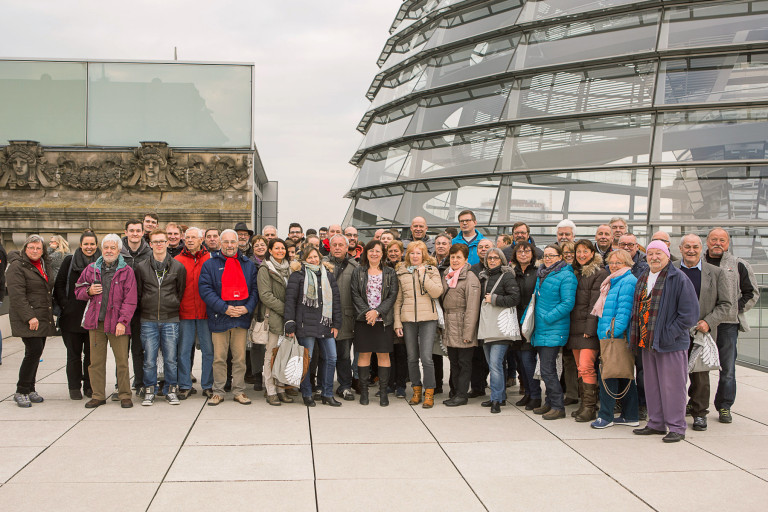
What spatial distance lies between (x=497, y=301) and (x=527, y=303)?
0.47 metres

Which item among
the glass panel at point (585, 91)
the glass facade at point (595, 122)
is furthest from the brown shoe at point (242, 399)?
the glass panel at point (585, 91)

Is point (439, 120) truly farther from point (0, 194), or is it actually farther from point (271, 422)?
point (0, 194)

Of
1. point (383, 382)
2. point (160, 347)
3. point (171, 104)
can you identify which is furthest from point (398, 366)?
point (171, 104)

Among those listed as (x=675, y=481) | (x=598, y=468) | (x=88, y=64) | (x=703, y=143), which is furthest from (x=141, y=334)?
(x=88, y=64)

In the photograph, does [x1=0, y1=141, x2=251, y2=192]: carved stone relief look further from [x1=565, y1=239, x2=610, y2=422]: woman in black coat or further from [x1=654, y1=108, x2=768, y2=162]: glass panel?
[x1=565, y1=239, x2=610, y2=422]: woman in black coat

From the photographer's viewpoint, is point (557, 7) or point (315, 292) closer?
point (315, 292)

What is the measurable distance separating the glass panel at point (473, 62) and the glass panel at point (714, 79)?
3143mm

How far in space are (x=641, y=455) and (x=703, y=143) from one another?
324 inches

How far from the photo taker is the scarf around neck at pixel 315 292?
6996mm

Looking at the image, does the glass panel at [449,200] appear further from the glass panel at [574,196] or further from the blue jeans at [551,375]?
the blue jeans at [551,375]

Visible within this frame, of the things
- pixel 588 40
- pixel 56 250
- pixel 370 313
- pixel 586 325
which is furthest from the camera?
pixel 588 40

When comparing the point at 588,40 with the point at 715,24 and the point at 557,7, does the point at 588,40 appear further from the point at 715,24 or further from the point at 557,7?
the point at 715,24

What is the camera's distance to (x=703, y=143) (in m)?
11.6

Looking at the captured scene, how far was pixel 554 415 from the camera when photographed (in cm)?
651
